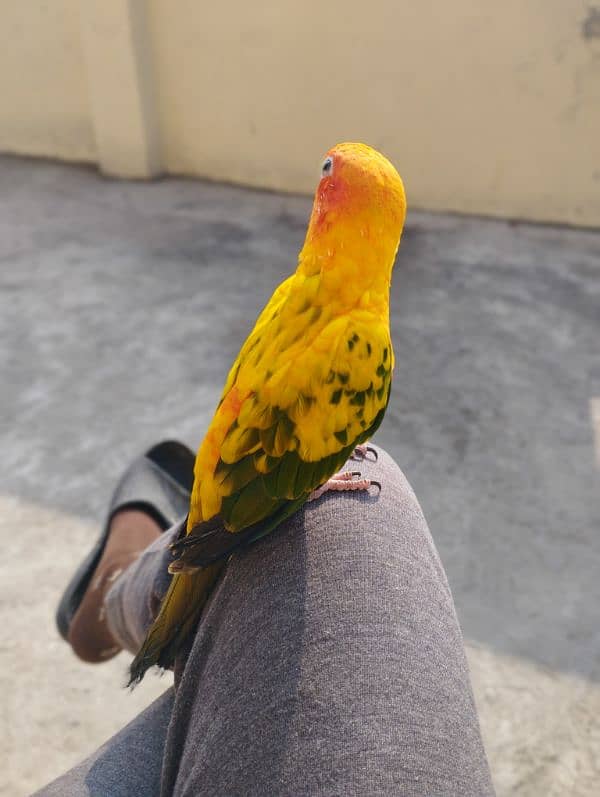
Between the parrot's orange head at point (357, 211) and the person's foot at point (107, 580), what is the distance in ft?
3.01

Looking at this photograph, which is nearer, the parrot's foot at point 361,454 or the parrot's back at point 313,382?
the parrot's back at point 313,382

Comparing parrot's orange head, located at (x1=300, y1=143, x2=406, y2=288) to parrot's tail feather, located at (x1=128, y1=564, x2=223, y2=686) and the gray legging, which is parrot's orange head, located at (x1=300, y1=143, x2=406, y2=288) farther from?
parrot's tail feather, located at (x1=128, y1=564, x2=223, y2=686)

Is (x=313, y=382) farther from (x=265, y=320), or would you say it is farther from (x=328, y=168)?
(x=328, y=168)

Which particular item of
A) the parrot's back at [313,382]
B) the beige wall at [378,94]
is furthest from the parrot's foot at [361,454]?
the beige wall at [378,94]

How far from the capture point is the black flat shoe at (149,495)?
158cm

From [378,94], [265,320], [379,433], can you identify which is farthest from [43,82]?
[265,320]

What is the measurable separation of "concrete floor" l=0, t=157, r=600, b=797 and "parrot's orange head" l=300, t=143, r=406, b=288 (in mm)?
1110

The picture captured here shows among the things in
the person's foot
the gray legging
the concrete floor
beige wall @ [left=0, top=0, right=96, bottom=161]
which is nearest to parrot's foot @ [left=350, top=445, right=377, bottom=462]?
the gray legging

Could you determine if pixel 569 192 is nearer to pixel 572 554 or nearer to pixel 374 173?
pixel 572 554

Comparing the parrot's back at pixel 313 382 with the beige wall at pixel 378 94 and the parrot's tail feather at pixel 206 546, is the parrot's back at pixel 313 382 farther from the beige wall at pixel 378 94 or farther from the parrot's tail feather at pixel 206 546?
the beige wall at pixel 378 94

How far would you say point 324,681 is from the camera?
2.56 ft

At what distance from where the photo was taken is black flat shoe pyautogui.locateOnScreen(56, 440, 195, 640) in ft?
5.20

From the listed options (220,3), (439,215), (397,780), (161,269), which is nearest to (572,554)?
(397,780)

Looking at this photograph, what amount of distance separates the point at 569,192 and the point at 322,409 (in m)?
3.36
